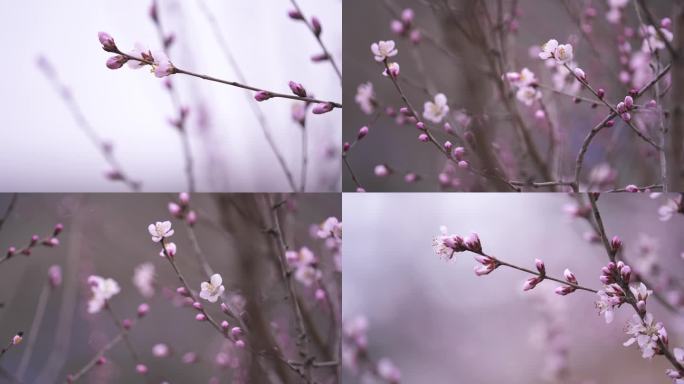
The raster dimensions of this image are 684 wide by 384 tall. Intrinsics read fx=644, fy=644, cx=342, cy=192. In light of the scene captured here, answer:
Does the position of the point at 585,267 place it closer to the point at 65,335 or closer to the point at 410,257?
the point at 410,257

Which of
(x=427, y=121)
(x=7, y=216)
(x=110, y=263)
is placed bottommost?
(x=110, y=263)

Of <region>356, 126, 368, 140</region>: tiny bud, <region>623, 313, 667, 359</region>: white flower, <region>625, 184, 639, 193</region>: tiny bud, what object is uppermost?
A: <region>356, 126, 368, 140</region>: tiny bud

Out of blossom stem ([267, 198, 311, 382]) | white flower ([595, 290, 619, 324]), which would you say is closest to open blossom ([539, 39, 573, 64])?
white flower ([595, 290, 619, 324])

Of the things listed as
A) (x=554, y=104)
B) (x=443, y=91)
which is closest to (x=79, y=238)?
(x=443, y=91)

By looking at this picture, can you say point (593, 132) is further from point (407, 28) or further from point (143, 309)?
point (143, 309)

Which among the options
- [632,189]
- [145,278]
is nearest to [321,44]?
[145,278]

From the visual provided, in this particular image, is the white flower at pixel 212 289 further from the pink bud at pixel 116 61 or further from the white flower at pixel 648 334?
the white flower at pixel 648 334

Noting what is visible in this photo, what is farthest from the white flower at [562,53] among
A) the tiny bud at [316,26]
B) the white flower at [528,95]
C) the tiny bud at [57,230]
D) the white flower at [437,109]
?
the tiny bud at [57,230]

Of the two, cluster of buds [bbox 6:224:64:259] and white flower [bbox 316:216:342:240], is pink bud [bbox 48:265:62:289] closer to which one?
cluster of buds [bbox 6:224:64:259]
